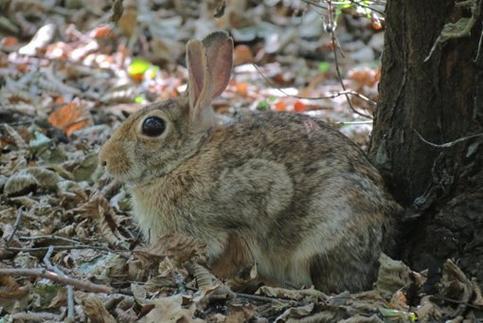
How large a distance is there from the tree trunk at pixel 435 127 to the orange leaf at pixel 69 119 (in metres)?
4.18

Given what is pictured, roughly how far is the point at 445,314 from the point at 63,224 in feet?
9.99

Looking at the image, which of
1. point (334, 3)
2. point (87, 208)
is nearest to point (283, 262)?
point (87, 208)

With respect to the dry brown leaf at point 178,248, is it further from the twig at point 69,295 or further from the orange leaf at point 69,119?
the orange leaf at point 69,119

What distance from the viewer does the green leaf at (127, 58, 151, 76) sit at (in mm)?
11281

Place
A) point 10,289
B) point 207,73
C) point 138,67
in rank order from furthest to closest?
1. point 138,67
2. point 207,73
3. point 10,289

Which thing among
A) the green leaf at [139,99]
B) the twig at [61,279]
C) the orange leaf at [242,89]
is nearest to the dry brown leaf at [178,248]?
the twig at [61,279]

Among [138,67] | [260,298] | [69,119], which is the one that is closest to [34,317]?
[260,298]

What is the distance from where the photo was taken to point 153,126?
590cm

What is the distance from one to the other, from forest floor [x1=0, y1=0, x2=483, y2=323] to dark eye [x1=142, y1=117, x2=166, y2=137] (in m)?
0.77

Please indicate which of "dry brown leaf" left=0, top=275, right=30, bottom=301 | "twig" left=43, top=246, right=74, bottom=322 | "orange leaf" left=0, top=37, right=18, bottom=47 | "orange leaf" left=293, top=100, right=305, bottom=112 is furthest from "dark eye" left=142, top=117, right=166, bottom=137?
"orange leaf" left=0, top=37, right=18, bottom=47

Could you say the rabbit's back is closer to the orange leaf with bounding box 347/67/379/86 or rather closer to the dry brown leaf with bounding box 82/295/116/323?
the dry brown leaf with bounding box 82/295/116/323

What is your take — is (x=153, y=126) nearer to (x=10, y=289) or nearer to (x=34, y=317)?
(x=10, y=289)

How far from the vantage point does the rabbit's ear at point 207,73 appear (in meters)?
5.80

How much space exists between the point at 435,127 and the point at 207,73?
160cm
